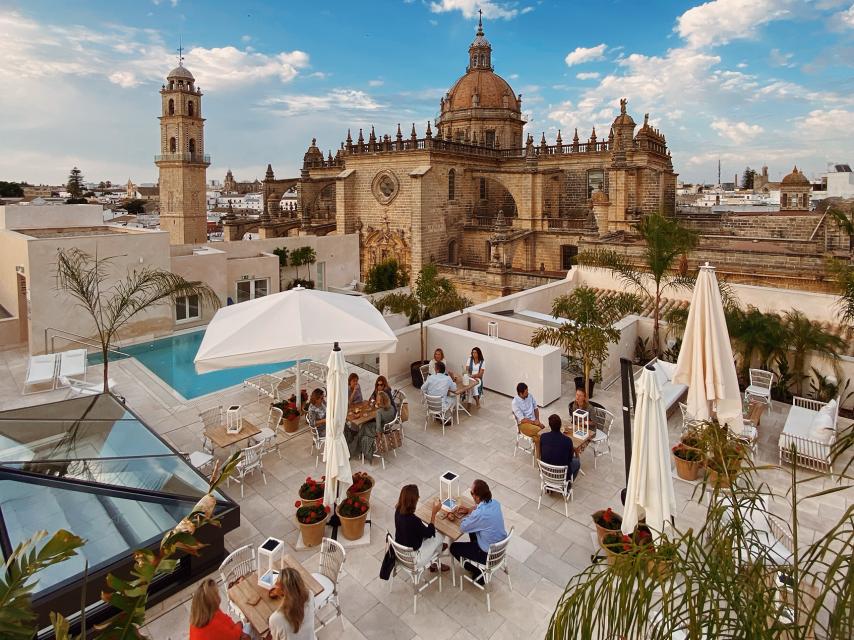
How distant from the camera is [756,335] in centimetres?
949

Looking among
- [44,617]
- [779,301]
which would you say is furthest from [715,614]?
[779,301]

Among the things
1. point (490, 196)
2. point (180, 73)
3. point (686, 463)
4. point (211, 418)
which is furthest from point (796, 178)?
point (180, 73)

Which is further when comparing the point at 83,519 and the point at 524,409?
the point at 524,409

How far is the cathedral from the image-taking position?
80.3 ft

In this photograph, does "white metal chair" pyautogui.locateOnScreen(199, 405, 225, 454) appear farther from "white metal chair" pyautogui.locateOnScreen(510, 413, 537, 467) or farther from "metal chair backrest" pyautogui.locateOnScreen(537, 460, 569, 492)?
"metal chair backrest" pyautogui.locateOnScreen(537, 460, 569, 492)

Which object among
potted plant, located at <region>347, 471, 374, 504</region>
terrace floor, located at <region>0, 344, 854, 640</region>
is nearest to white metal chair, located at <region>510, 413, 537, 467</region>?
terrace floor, located at <region>0, 344, 854, 640</region>

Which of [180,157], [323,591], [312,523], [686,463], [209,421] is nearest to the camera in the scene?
[323,591]

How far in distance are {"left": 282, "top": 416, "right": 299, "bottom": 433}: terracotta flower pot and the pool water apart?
335cm

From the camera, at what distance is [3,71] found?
16062mm

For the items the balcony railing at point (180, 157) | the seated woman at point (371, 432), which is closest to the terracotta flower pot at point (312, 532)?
the seated woman at point (371, 432)

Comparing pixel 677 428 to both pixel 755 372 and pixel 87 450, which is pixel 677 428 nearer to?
pixel 755 372

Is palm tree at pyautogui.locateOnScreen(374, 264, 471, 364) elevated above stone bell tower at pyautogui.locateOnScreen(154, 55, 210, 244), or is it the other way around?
stone bell tower at pyautogui.locateOnScreen(154, 55, 210, 244)

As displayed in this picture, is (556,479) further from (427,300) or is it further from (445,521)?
(427,300)

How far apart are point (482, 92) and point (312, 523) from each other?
33.7 m
